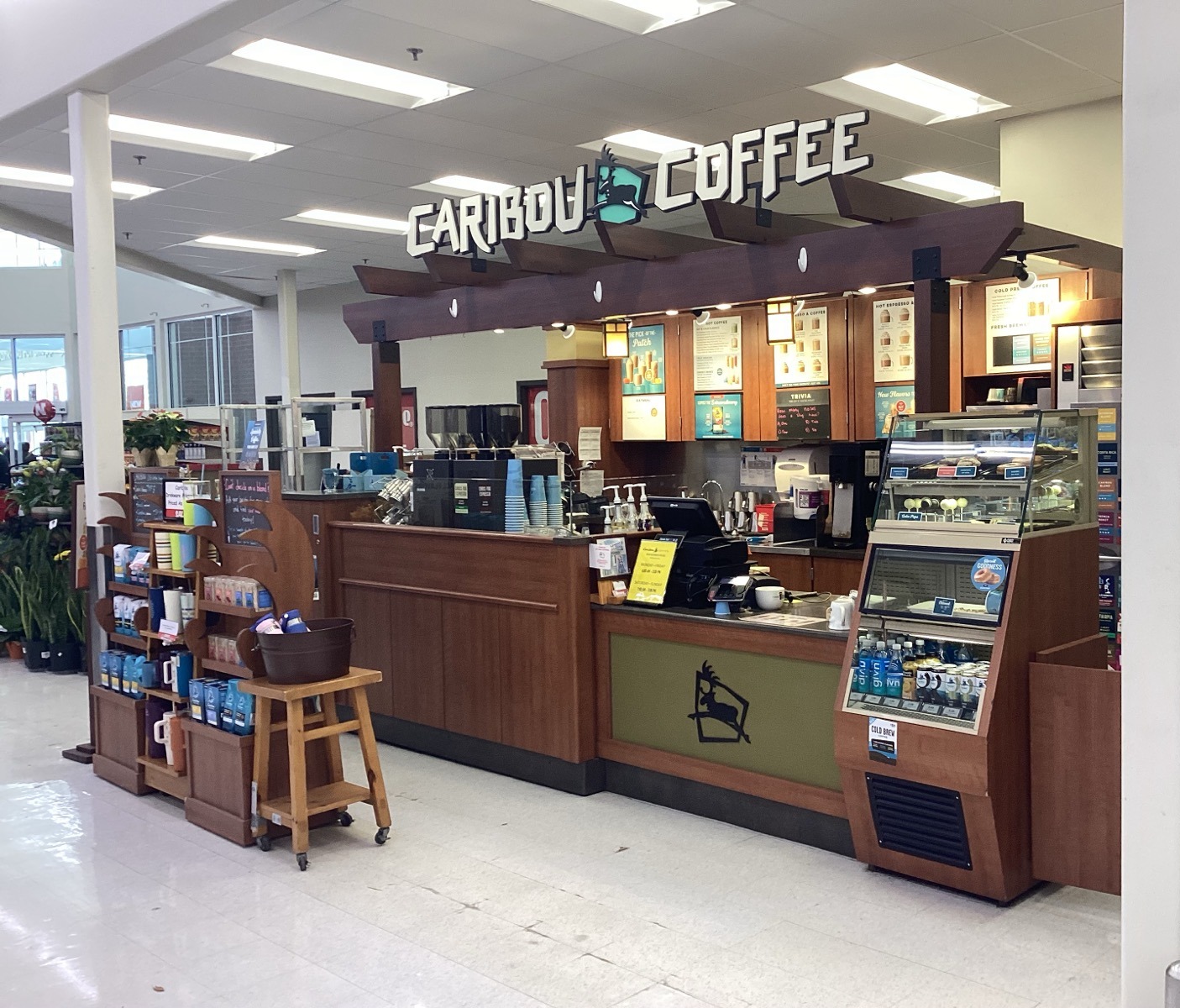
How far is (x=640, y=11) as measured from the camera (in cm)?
557

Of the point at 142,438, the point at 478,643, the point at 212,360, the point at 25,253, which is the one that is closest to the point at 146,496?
→ the point at 142,438

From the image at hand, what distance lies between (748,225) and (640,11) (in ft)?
4.13

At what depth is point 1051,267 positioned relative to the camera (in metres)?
7.11

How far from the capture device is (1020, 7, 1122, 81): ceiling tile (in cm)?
548

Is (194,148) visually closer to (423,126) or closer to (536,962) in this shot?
(423,126)

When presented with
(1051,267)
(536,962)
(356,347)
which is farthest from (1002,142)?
(356,347)

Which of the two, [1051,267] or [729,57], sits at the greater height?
[729,57]

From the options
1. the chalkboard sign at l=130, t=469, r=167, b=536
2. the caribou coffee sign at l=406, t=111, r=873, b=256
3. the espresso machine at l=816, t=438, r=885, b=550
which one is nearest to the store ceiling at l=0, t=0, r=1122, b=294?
the caribou coffee sign at l=406, t=111, r=873, b=256

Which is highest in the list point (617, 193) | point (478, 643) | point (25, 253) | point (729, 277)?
point (25, 253)

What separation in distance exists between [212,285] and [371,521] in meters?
8.51

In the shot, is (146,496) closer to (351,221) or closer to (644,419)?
(644,419)

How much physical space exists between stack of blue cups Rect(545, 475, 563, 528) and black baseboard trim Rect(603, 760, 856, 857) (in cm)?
122

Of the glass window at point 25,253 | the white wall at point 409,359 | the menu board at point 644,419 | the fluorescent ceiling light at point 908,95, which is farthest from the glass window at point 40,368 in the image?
the fluorescent ceiling light at point 908,95

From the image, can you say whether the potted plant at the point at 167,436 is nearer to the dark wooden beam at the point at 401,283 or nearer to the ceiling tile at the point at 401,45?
the dark wooden beam at the point at 401,283
